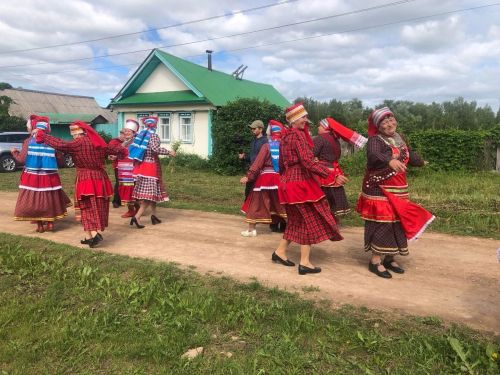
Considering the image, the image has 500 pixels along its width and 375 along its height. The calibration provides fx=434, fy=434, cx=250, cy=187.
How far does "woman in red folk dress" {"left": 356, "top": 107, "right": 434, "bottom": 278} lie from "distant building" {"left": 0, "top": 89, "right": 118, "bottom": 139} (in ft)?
79.5

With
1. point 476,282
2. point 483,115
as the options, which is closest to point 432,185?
point 476,282

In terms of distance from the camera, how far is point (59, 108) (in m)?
42.7

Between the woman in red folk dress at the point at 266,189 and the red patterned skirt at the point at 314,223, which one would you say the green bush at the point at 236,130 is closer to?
the woman in red folk dress at the point at 266,189

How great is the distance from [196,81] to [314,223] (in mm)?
16202

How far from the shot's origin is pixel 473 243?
607cm

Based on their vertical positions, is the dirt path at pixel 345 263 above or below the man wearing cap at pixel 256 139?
below

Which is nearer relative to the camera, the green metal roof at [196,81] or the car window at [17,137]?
the car window at [17,137]

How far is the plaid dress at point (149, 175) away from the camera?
7336 mm

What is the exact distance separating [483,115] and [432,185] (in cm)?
1846

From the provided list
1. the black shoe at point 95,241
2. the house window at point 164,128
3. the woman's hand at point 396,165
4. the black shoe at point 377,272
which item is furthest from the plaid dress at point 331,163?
the house window at point 164,128

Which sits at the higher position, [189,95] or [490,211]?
[189,95]

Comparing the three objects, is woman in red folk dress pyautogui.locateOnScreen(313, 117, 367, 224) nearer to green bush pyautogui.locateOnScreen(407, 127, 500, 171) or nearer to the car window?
green bush pyautogui.locateOnScreen(407, 127, 500, 171)

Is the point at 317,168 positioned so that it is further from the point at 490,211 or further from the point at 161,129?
the point at 161,129

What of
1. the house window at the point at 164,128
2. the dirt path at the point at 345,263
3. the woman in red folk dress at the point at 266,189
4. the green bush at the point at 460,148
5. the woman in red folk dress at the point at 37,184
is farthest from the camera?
the house window at the point at 164,128
